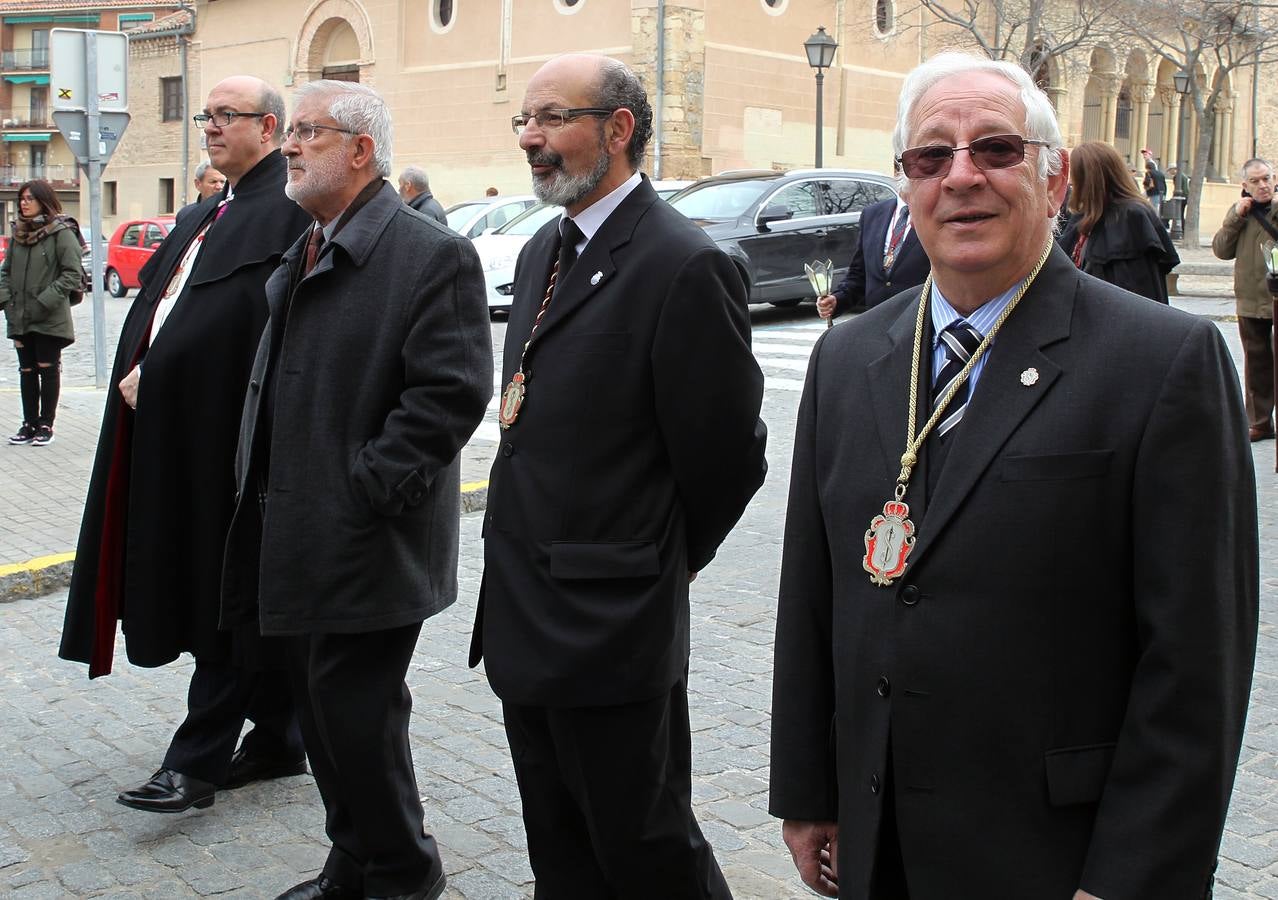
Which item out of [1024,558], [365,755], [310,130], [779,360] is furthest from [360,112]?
[779,360]

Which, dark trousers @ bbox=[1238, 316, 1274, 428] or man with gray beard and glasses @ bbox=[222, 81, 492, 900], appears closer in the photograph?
man with gray beard and glasses @ bbox=[222, 81, 492, 900]

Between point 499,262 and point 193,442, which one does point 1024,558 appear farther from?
point 499,262

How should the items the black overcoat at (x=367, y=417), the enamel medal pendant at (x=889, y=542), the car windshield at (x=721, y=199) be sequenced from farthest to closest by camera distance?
the car windshield at (x=721, y=199)
the black overcoat at (x=367, y=417)
the enamel medal pendant at (x=889, y=542)

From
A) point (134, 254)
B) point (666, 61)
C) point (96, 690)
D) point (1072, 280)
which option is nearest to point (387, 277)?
point (1072, 280)

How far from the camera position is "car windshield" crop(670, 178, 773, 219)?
735 inches

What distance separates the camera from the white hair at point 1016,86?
7.63 feet

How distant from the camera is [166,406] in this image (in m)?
4.55

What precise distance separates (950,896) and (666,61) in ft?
109

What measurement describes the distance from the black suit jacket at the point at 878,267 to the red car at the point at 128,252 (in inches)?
936

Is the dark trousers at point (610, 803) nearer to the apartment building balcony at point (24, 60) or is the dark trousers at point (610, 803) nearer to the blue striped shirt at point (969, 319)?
the blue striped shirt at point (969, 319)

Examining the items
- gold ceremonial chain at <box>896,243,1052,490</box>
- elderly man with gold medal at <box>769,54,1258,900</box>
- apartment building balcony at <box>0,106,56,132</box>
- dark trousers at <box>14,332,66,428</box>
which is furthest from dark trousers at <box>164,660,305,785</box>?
apartment building balcony at <box>0,106,56,132</box>

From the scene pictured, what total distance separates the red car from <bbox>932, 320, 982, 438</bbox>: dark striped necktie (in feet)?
96.4

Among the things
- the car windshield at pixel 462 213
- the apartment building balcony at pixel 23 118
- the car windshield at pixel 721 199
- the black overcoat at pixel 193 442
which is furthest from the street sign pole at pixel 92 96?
the apartment building balcony at pixel 23 118

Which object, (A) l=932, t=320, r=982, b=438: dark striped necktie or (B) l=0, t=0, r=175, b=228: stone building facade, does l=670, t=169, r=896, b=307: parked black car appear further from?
(B) l=0, t=0, r=175, b=228: stone building facade
